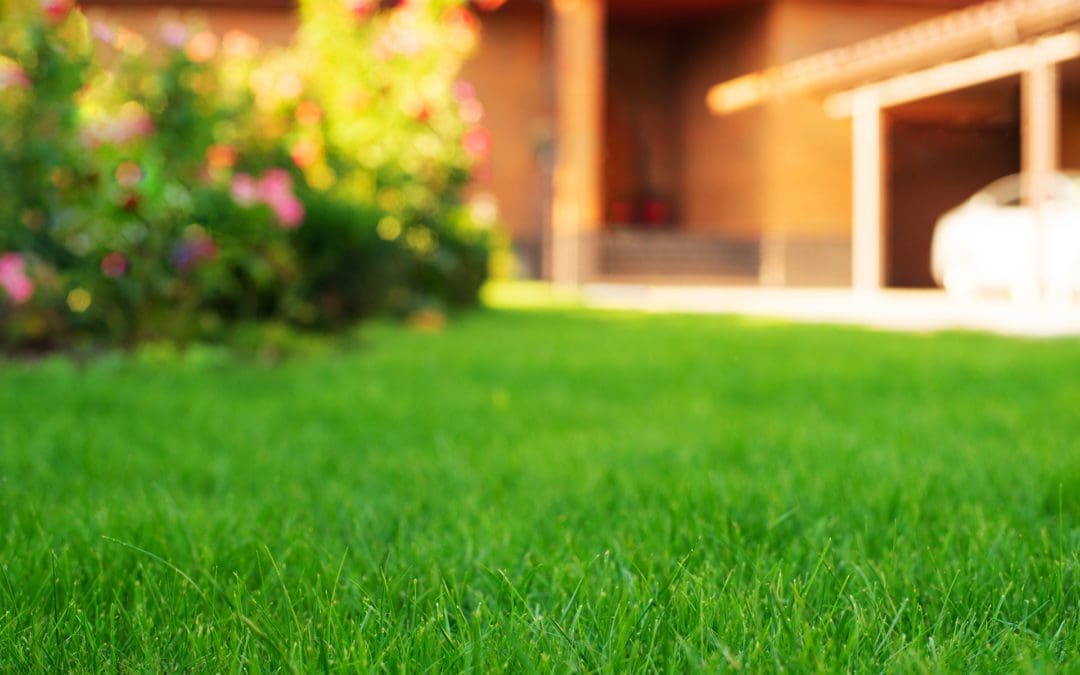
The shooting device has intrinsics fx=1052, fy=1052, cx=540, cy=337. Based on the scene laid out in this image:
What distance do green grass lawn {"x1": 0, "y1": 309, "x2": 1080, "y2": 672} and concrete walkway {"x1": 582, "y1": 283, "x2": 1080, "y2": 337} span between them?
3.45 m

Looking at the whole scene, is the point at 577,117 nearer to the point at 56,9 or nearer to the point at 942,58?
the point at 942,58

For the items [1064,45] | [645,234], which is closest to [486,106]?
[645,234]

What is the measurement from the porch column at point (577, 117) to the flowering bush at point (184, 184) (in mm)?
7279

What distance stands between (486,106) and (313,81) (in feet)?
30.5

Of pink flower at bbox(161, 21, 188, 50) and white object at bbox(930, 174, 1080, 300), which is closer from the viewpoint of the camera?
pink flower at bbox(161, 21, 188, 50)

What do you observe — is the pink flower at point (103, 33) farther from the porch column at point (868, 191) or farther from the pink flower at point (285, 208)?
the porch column at point (868, 191)

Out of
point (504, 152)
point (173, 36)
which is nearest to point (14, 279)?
point (173, 36)

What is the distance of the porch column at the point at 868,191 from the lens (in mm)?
11797

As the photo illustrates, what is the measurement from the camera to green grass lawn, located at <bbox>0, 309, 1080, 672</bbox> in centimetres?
120

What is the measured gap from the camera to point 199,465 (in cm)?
247

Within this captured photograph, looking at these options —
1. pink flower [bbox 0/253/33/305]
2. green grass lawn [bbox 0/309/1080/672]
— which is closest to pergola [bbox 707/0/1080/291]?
green grass lawn [bbox 0/309/1080/672]

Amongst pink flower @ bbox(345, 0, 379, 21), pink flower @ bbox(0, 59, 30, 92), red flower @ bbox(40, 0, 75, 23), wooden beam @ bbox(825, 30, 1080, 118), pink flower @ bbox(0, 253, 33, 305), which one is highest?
wooden beam @ bbox(825, 30, 1080, 118)

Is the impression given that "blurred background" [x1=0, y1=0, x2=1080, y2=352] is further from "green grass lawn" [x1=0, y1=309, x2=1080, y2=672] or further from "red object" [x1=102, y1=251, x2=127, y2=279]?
"green grass lawn" [x1=0, y1=309, x2=1080, y2=672]

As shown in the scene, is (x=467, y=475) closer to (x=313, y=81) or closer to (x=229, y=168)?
(x=229, y=168)
